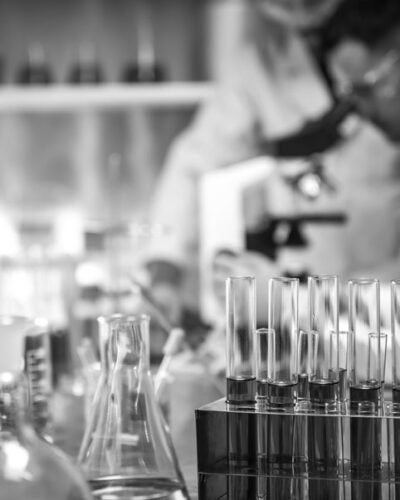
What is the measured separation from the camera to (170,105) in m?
3.34

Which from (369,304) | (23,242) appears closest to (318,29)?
(23,242)

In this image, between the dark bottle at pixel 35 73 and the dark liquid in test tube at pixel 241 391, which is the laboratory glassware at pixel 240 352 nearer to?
the dark liquid in test tube at pixel 241 391

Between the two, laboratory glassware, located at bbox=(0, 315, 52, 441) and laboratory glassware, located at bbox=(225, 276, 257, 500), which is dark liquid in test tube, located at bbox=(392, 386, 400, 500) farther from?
laboratory glassware, located at bbox=(0, 315, 52, 441)

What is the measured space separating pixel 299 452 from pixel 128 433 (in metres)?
0.14

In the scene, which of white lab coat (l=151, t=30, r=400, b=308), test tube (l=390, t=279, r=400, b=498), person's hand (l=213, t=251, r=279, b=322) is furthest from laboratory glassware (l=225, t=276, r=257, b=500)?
white lab coat (l=151, t=30, r=400, b=308)

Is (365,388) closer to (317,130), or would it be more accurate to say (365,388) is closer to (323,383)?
(323,383)

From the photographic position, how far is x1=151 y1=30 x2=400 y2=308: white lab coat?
3.26 metres

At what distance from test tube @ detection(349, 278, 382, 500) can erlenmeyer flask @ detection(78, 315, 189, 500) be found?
0.47 ft

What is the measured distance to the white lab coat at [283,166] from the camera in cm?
326

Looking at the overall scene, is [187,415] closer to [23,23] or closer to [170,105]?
[170,105]

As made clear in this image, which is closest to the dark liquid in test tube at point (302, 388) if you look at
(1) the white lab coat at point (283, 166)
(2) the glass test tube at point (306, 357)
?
(2) the glass test tube at point (306, 357)

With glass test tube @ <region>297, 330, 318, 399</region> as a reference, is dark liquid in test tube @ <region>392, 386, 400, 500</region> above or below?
below

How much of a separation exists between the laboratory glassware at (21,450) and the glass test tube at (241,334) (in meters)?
0.22

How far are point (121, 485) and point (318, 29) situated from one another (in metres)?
2.91
